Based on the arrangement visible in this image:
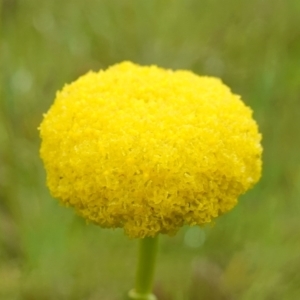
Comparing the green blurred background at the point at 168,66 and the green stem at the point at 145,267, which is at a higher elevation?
the green blurred background at the point at 168,66

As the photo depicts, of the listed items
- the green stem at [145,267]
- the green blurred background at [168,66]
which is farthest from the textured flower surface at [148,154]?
the green blurred background at [168,66]

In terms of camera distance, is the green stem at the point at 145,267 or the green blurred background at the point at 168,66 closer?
the green stem at the point at 145,267

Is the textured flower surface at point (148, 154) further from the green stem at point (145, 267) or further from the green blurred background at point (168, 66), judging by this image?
the green blurred background at point (168, 66)

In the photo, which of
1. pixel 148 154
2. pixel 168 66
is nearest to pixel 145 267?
pixel 148 154

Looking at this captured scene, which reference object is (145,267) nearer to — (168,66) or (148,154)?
(148,154)

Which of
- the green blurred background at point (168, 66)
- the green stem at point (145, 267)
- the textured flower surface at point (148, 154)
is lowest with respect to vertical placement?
the green stem at point (145, 267)

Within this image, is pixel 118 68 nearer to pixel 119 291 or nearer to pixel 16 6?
pixel 119 291
